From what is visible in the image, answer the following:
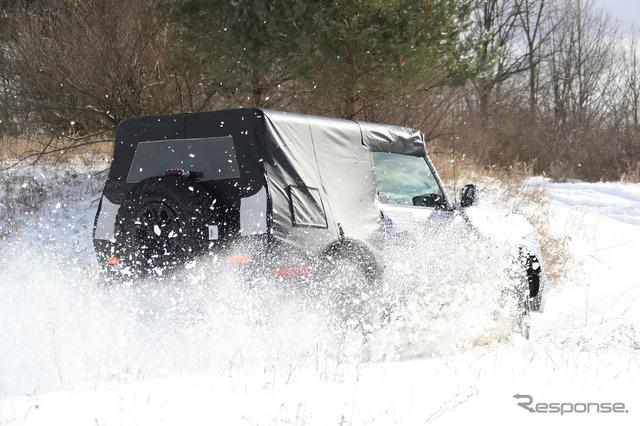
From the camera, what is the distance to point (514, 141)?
2892cm

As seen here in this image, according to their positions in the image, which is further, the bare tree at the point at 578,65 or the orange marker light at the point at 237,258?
the bare tree at the point at 578,65

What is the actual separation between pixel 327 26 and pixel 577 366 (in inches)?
376

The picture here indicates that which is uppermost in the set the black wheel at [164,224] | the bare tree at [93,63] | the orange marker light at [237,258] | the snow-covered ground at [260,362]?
the bare tree at [93,63]

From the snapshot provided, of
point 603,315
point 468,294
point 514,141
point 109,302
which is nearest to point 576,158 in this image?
point 514,141

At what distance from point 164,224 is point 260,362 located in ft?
3.89

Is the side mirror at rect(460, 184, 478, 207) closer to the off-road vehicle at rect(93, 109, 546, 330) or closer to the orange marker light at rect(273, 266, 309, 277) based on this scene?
the off-road vehicle at rect(93, 109, 546, 330)

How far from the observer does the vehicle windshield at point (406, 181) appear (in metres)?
5.62

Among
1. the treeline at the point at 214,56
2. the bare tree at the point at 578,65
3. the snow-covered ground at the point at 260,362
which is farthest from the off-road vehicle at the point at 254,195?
the bare tree at the point at 578,65

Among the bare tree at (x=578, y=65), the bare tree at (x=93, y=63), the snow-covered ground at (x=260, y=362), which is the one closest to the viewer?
the snow-covered ground at (x=260, y=362)

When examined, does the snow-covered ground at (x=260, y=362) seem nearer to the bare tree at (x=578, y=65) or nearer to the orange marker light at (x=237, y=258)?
the orange marker light at (x=237, y=258)

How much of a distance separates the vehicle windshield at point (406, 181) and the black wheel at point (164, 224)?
179 centimetres

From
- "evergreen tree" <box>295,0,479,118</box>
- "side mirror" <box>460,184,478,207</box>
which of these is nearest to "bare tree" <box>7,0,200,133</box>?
"evergreen tree" <box>295,0,479,118</box>

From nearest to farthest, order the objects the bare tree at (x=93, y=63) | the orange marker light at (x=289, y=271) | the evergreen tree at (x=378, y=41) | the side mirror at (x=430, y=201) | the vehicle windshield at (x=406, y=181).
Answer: the orange marker light at (x=289, y=271) → the vehicle windshield at (x=406, y=181) → the side mirror at (x=430, y=201) → the bare tree at (x=93, y=63) → the evergreen tree at (x=378, y=41)

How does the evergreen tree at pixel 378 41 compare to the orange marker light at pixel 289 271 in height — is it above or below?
above
